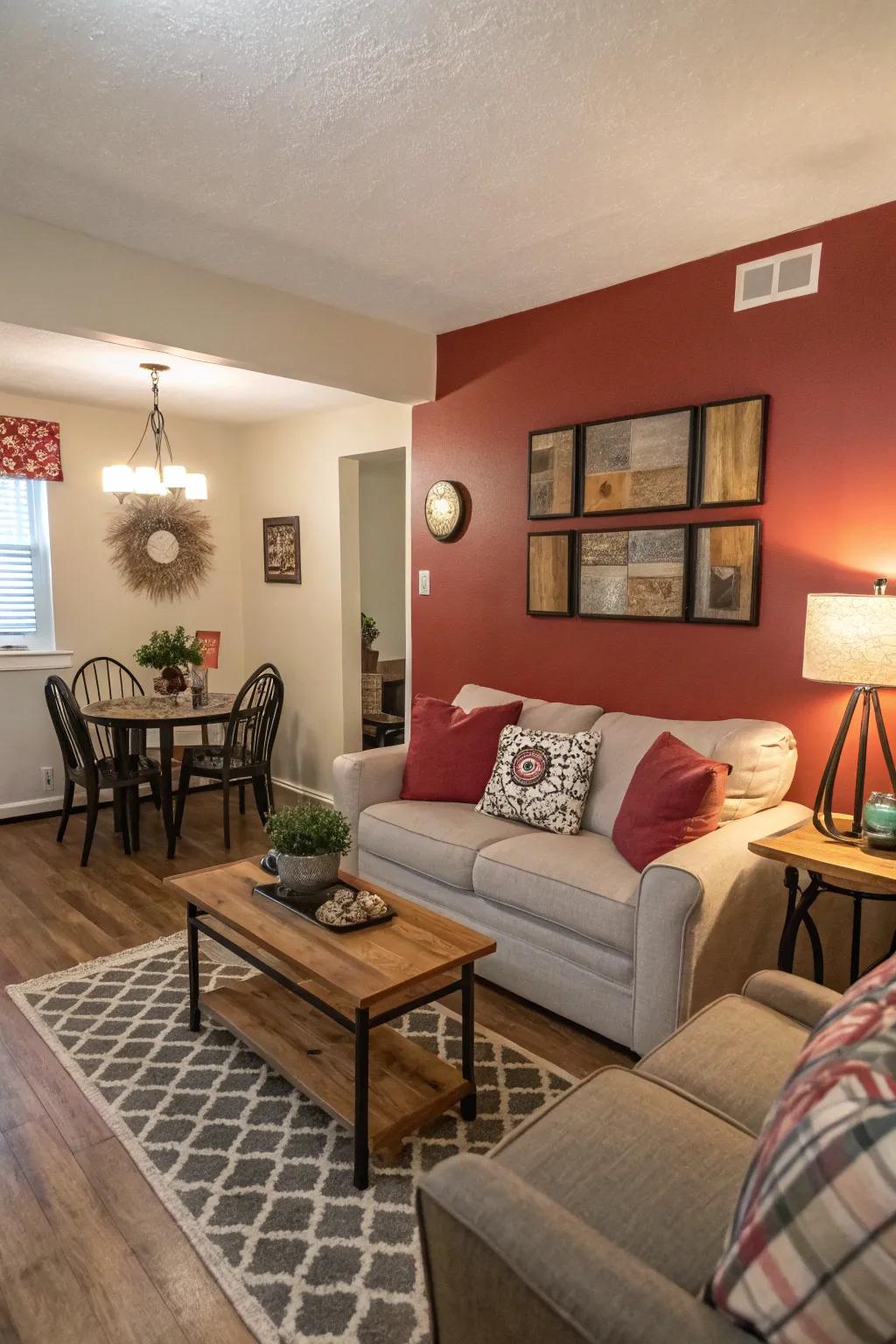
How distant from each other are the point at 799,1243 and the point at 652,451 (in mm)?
2784

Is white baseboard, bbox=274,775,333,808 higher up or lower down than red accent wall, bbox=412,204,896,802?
lower down

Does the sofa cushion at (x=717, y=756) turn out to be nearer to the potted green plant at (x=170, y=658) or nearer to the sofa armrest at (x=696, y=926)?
the sofa armrest at (x=696, y=926)

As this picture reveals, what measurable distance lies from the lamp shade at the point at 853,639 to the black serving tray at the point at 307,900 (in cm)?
143

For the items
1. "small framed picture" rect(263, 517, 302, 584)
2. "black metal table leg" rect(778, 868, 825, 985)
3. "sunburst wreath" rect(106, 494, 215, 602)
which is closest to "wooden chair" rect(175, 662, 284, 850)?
"small framed picture" rect(263, 517, 302, 584)

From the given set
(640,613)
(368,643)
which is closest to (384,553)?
(368,643)

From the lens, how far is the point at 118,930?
10.7ft

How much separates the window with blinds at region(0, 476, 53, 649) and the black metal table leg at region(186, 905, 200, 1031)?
122 inches

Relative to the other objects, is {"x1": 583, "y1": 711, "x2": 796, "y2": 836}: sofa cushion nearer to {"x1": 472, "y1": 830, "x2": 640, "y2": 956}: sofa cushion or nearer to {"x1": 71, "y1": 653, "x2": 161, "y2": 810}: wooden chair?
{"x1": 472, "y1": 830, "x2": 640, "y2": 956}: sofa cushion

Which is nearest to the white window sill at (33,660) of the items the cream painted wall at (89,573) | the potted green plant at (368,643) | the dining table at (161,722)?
the cream painted wall at (89,573)

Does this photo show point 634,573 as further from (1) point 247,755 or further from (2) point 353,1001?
(1) point 247,755

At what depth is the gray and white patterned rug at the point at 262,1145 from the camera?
5.24 ft

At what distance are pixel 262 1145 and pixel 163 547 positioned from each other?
408cm

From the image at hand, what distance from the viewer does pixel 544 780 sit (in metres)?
3.00

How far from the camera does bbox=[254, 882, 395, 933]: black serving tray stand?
2118 mm
